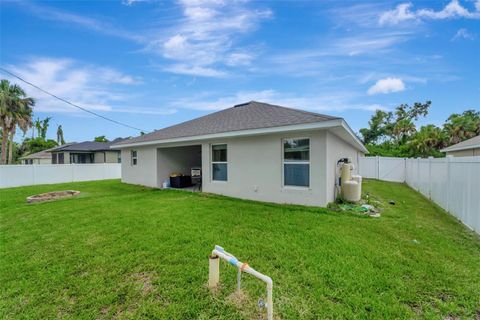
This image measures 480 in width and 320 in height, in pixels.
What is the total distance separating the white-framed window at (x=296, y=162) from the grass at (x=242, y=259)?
1252mm

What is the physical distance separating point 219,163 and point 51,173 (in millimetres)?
14540

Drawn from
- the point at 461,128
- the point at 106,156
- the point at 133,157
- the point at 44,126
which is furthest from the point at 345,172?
the point at 44,126

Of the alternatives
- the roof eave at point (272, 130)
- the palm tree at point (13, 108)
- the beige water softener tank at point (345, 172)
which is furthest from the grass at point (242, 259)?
the palm tree at point (13, 108)

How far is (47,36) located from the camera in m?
10.7

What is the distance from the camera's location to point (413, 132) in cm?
2897

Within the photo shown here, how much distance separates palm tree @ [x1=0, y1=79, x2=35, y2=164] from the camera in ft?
61.6

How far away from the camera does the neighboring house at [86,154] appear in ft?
75.4

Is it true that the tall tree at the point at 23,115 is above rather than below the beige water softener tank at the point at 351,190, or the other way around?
above

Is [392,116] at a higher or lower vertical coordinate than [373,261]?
higher

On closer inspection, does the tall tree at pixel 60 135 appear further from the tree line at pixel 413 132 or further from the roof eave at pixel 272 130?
the tree line at pixel 413 132

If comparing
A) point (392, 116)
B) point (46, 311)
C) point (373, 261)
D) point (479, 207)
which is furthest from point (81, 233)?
point (392, 116)

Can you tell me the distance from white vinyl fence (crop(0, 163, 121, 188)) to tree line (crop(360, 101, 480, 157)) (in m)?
24.9

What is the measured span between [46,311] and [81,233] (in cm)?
281

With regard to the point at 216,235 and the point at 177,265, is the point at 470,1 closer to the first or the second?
the point at 216,235
